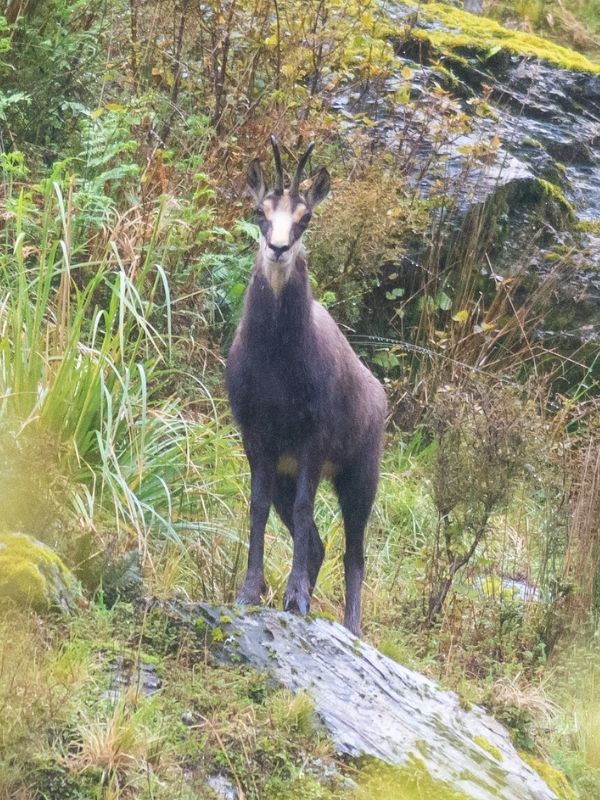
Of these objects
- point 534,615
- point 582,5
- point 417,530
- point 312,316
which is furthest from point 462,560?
point 582,5

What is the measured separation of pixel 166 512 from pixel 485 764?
224 cm

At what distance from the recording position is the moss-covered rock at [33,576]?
4250 millimetres

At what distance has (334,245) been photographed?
8.92 metres

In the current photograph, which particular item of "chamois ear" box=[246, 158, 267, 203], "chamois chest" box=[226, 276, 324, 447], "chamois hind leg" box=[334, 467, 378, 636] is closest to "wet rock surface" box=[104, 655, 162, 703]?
"chamois chest" box=[226, 276, 324, 447]

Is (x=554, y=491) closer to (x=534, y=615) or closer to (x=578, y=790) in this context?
(x=534, y=615)

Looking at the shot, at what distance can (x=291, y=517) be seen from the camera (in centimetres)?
617

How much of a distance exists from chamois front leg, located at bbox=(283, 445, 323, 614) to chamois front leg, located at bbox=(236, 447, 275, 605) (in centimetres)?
13

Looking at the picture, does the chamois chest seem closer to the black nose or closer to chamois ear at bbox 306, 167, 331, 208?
the black nose

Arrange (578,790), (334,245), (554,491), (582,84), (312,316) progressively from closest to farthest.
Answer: (578,790), (312,316), (554,491), (334,245), (582,84)

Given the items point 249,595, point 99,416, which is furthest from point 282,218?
point 249,595

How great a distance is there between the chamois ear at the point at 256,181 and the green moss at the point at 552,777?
2767 millimetres

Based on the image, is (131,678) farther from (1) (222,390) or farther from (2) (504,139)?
(2) (504,139)

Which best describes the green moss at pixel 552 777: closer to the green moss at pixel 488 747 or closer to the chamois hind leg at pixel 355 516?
the green moss at pixel 488 747

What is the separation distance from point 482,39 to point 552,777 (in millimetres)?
8386
